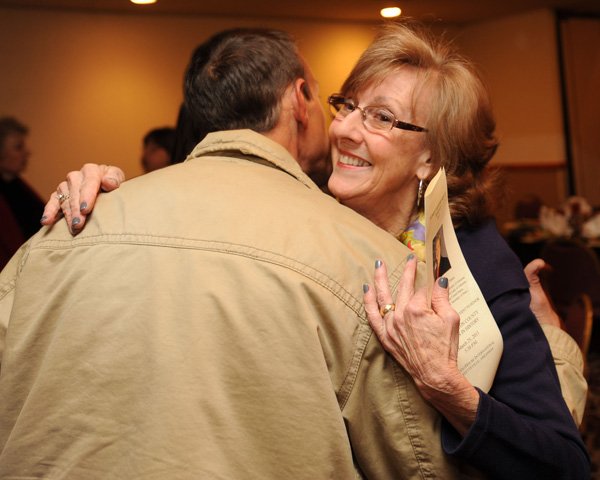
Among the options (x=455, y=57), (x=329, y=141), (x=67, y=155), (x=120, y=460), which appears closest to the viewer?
(x=120, y=460)

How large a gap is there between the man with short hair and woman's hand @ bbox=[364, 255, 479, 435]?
0.09 feet

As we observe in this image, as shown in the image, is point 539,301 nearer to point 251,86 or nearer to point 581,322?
point 251,86

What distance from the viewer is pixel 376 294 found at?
3.80 feet

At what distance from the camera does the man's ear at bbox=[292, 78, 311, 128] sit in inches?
62.4

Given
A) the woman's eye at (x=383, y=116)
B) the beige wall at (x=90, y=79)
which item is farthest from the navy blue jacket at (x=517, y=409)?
the beige wall at (x=90, y=79)

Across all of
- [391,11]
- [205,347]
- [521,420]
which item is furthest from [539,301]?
[391,11]

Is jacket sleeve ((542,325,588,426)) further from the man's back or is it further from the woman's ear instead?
the man's back

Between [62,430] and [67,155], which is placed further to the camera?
[67,155]

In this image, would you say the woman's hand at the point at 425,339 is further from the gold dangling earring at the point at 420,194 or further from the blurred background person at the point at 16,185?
the blurred background person at the point at 16,185

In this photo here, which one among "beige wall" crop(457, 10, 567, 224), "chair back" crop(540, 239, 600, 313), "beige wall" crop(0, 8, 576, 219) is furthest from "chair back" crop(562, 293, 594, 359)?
"beige wall" crop(457, 10, 567, 224)

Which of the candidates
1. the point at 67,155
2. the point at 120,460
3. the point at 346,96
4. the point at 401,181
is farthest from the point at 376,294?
the point at 67,155

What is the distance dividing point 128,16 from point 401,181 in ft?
22.8

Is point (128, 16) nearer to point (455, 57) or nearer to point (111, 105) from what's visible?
point (111, 105)

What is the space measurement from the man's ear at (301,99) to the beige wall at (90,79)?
6363mm
